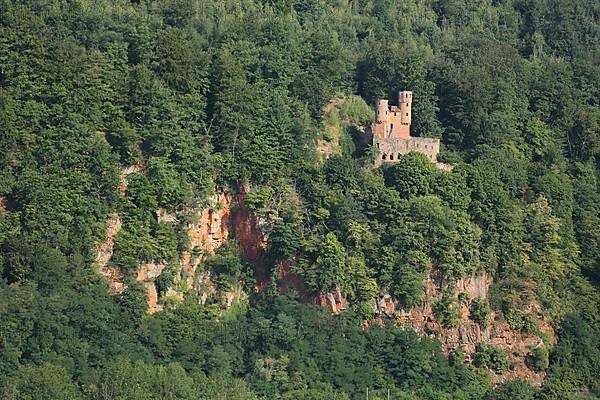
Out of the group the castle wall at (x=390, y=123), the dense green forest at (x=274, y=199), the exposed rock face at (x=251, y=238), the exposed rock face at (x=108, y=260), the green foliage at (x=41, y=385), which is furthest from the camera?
the castle wall at (x=390, y=123)

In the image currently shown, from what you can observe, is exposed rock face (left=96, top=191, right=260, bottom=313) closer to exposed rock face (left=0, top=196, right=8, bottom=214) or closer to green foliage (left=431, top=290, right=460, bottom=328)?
exposed rock face (left=0, top=196, right=8, bottom=214)

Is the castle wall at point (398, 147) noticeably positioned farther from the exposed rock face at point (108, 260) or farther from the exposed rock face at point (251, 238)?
the exposed rock face at point (108, 260)

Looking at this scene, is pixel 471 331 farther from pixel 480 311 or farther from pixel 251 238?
pixel 251 238

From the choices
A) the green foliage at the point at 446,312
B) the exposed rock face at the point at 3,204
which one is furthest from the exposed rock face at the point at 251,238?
the exposed rock face at the point at 3,204

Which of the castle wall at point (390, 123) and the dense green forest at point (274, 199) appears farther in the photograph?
the castle wall at point (390, 123)

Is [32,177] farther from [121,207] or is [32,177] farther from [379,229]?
[379,229]

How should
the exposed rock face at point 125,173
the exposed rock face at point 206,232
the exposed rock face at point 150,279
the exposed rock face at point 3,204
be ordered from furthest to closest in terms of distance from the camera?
the exposed rock face at point 206,232 < the exposed rock face at point 125,173 < the exposed rock face at point 150,279 < the exposed rock face at point 3,204

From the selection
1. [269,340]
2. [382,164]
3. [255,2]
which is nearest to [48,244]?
[269,340]
